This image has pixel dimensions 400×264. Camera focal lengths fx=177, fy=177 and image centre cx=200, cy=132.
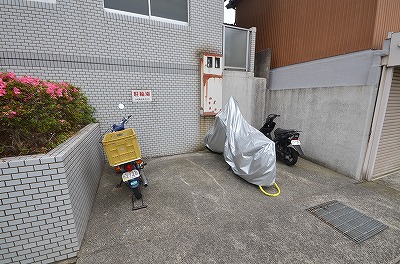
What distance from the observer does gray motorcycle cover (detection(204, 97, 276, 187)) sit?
363 centimetres

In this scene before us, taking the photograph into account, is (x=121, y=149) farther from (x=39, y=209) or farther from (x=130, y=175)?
(x=39, y=209)

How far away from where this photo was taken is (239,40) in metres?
6.32

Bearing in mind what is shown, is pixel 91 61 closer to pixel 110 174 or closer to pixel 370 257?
pixel 110 174

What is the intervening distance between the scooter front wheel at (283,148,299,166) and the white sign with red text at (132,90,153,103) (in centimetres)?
426

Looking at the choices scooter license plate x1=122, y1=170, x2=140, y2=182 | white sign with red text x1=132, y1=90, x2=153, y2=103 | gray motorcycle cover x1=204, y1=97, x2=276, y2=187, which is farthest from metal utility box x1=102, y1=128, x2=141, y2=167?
white sign with red text x1=132, y1=90, x2=153, y2=103

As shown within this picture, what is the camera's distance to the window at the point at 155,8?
15.1 feet

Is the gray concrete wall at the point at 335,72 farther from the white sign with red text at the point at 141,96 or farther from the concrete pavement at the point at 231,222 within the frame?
the white sign with red text at the point at 141,96

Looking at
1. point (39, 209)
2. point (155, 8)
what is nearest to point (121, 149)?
point (39, 209)

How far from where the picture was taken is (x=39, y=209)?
78.0 inches

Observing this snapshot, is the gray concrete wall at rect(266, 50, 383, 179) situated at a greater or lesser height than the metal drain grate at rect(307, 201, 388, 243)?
greater

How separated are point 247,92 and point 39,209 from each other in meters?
6.08

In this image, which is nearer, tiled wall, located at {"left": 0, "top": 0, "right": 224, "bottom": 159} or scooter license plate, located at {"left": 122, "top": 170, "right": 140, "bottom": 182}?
scooter license plate, located at {"left": 122, "top": 170, "right": 140, "bottom": 182}

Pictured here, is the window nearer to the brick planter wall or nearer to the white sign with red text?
the white sign with red text

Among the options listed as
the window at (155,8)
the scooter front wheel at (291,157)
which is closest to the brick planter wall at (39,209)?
the window at (155,8)
